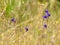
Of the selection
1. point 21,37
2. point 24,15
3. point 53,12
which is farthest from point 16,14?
point 21,37

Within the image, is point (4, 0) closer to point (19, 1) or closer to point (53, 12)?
point (19, 1)

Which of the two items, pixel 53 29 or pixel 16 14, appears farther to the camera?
pixel 16 14

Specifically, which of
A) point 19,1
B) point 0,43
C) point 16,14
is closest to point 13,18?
point 16,14

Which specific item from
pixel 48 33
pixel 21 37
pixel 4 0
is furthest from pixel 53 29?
pixel 4 0

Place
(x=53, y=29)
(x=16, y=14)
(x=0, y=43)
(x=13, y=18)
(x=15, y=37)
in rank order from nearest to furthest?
(x=0, y=43)
(x=15, y=37)
(x=53, y=29)
(x=13, y=18)
(x=16, y=14)

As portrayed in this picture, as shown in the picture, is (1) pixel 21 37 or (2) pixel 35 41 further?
(1) pixel 21 37

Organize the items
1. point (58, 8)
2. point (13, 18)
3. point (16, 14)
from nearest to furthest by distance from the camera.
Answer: point (13, 18), point (16, 14), point (58, 8)

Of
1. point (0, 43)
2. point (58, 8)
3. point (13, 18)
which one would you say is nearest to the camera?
point (0, 43)

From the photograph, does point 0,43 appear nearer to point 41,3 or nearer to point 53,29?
point 53,29

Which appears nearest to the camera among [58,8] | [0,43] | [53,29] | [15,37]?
[0,43]
